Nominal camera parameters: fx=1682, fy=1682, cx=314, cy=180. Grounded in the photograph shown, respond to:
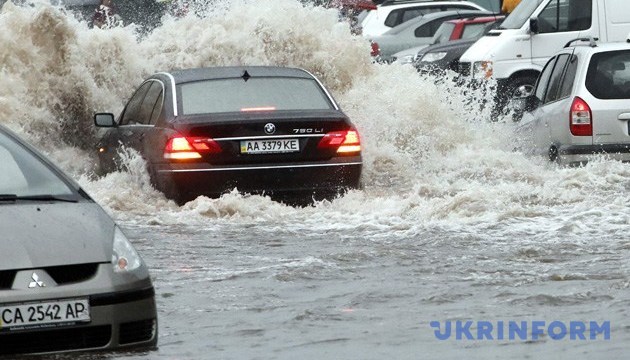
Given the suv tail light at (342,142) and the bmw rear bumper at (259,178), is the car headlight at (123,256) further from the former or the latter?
the suv tail light at (342,142)

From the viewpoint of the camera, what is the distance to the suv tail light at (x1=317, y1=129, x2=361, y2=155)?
44.3ft

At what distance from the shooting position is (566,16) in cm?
2273

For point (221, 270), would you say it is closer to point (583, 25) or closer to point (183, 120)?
point (183, 120)

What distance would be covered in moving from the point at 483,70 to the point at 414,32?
31.8ft

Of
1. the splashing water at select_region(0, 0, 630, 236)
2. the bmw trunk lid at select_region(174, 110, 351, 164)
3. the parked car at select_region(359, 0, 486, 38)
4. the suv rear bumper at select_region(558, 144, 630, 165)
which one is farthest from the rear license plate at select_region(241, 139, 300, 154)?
the parked car at select_region(359, 0, 486, 38)

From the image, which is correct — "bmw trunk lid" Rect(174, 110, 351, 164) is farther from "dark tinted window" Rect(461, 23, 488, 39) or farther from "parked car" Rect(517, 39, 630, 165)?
"dark tinted window" Rect(461, 23, 488, 39)

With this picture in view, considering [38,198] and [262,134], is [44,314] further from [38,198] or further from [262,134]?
[262,134]

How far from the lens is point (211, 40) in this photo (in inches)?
855

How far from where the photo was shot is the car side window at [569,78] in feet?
52.8

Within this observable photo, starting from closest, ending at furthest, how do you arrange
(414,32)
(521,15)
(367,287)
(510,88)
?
(367,287)
(510,88)
(521,15)
(414,32)

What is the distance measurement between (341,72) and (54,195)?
45.3ft

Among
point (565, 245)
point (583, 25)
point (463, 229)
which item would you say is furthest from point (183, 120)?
point (583, 25)

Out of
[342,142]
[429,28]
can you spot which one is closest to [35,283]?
[342,142]

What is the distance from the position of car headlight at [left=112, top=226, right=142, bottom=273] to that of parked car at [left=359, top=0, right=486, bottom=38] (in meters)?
25.5
